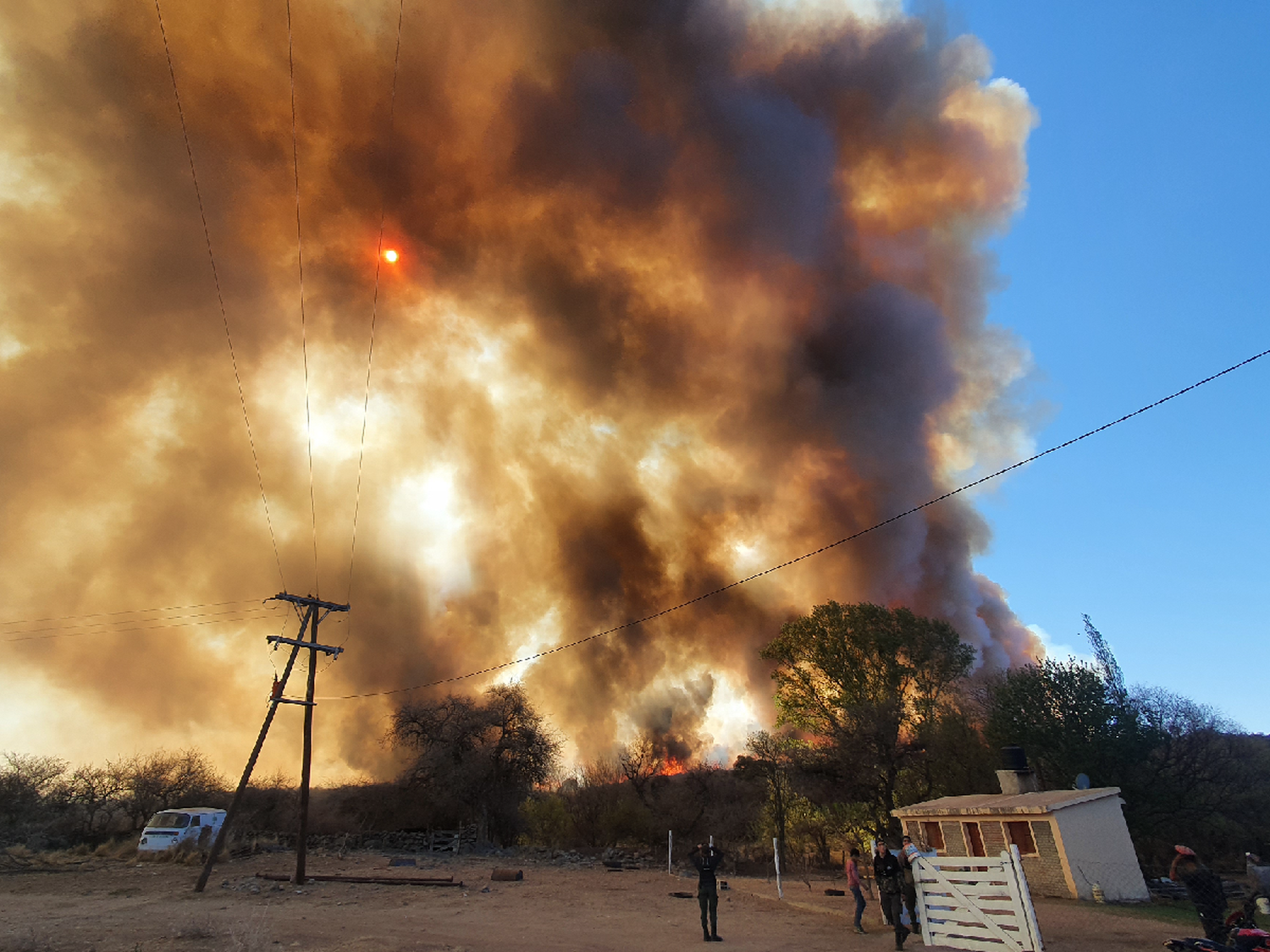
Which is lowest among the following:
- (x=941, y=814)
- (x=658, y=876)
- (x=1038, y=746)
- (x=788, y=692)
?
(x=658, y=876)

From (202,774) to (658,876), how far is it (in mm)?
42483

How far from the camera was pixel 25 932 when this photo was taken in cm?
1102

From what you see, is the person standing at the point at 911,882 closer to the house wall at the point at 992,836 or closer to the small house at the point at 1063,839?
the small house at the point at 1063,839

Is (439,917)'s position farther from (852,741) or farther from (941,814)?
(852,741)

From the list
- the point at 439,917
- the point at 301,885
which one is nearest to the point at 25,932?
the point at 439,917

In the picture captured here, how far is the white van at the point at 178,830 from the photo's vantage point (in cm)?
2745

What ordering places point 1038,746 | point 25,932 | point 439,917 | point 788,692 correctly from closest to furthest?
point 25,932 → point 439,917 → point 1038,746 → point 788,692

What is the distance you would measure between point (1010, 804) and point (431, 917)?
18.2m

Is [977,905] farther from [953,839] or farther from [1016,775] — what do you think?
[1016,775]

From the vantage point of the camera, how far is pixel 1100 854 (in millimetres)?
19344

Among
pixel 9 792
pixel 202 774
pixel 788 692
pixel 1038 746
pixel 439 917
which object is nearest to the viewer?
pixel 439 917

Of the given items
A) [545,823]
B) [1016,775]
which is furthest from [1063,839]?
[545,823]

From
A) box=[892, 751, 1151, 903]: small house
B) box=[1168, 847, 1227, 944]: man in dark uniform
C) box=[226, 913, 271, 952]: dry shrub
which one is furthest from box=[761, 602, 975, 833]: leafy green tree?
box=[226, 913, 271, 952]: dry shrub

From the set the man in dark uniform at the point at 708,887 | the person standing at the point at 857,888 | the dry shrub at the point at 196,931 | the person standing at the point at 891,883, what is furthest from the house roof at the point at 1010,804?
the dry shrub at the point at 196,931
